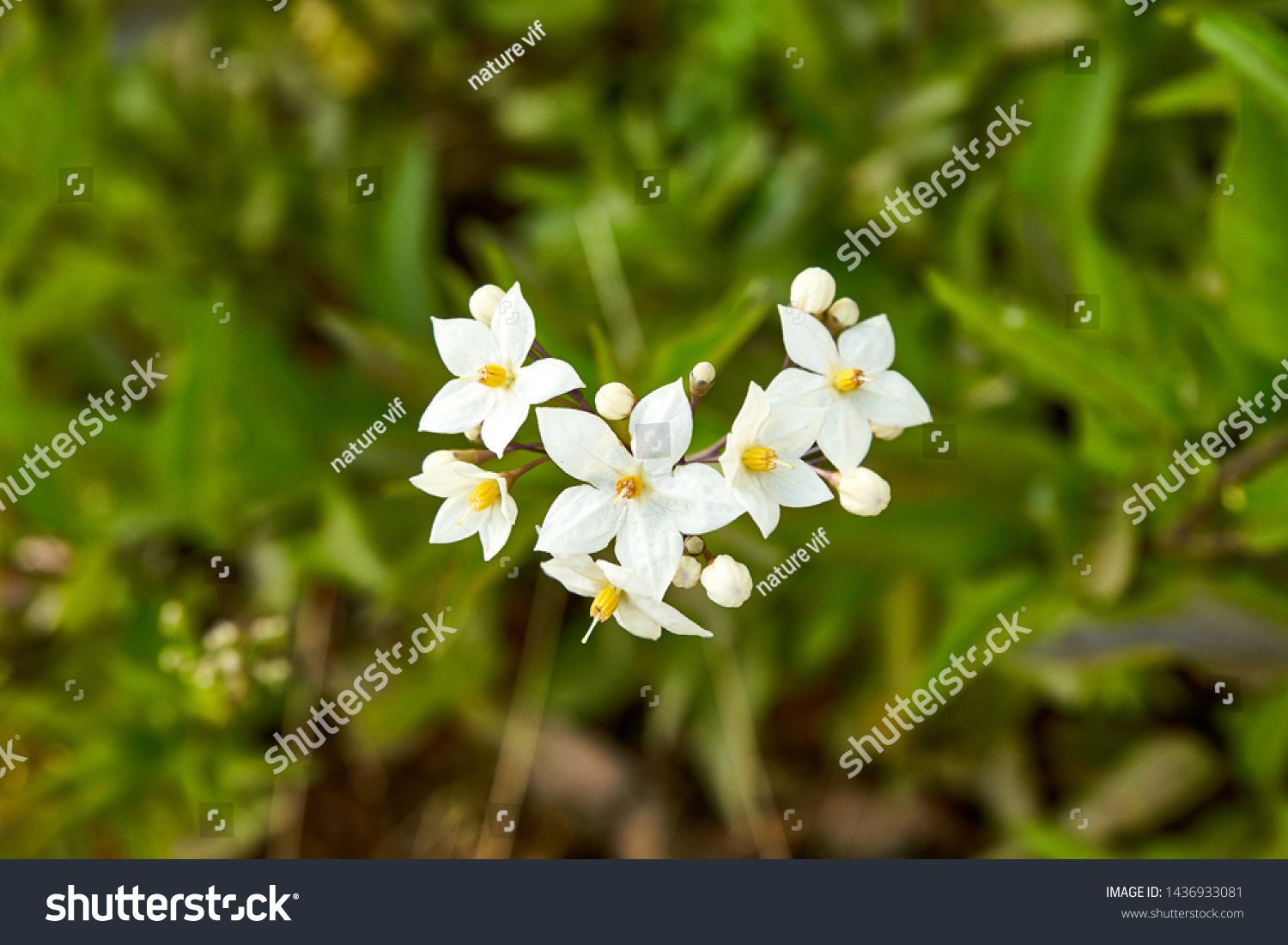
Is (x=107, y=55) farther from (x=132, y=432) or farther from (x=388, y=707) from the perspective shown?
(x=388, y=707)

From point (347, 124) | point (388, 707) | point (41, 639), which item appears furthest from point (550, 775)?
point (347, 124)

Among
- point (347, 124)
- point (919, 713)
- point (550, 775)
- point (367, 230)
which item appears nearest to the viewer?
point (919, 713)

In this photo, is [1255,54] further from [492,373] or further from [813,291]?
[492,373]

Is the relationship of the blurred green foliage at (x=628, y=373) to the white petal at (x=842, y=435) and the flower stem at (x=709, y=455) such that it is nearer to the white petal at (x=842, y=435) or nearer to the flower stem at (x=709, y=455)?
the flower stem at (x=709, y=455)

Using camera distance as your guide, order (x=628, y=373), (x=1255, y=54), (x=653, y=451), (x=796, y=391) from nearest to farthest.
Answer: (x=653, y=451)
(x=796, y=391)
(x=1255, y=54)
(x=628, y=373)

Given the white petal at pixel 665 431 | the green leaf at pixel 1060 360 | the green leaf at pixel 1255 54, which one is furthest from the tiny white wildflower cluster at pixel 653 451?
the green leaf at pixel 1255 54

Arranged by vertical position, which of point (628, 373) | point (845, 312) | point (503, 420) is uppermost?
point (503, 420)

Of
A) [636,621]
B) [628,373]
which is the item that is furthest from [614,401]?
[628,373]
